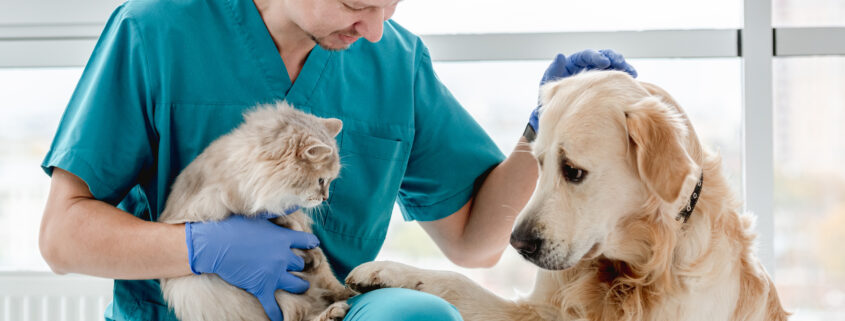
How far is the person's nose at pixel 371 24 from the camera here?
49.5 inches

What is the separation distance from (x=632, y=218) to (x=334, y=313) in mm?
553

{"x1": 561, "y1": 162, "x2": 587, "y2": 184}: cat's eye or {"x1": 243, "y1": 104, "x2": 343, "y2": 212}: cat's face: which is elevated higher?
{"x1": 243, "y1": 104, "x2": 343, "y2": 212}: cat's face

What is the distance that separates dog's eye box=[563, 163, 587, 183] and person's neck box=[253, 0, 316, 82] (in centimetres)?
59

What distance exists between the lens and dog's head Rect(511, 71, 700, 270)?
1119 mm

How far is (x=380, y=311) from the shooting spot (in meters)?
1.10

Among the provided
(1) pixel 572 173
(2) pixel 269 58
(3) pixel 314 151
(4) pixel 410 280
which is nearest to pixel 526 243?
(1) pixel 572 173

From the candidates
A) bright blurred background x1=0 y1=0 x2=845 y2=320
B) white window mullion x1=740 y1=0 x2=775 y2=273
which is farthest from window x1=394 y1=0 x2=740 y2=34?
white window mullion x1=740 y1=0 x2=775 y2=273

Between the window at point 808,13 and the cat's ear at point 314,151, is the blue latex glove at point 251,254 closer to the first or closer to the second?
the cat's ear at point 314,151

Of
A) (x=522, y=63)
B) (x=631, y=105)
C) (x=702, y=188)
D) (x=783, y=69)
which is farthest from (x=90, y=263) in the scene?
(x=783, y=69)

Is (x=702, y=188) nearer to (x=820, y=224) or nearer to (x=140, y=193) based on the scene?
(x=140, y=193)

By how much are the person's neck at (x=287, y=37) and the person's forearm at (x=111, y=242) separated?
44 centimetres

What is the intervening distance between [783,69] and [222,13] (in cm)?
188

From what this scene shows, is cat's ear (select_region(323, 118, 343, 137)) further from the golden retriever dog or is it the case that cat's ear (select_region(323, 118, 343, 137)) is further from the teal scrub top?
the golden retriever dog

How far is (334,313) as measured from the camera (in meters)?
1.16
